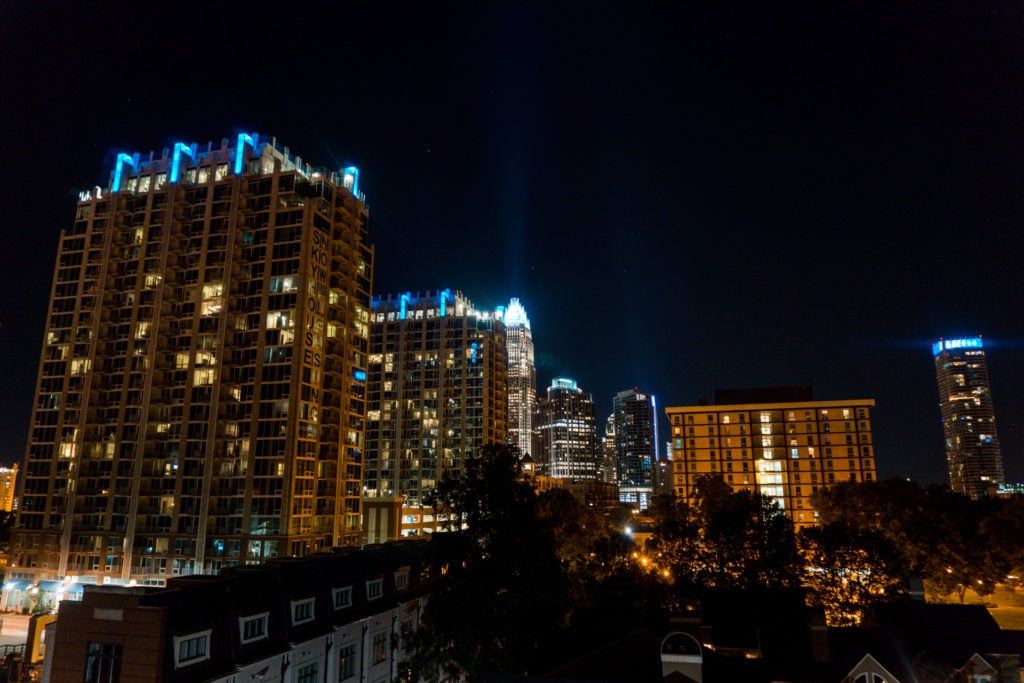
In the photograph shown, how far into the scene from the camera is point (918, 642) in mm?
34344

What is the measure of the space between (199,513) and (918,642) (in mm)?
88268

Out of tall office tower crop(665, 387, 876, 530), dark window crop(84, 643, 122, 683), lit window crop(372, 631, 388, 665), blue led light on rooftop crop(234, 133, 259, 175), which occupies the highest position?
blue led light on rooftop crop(234, 133, 259, 175)

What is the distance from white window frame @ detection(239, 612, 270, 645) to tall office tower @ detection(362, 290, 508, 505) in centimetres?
13573

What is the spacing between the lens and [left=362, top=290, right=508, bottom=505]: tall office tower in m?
175

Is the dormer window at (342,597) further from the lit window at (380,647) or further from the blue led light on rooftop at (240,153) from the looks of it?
the blue led light on rooftop at (240,153)

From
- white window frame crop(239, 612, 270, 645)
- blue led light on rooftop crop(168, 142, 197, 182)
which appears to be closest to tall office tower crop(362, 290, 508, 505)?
blue led light on rooftop crop(168, 142, 197, 182)

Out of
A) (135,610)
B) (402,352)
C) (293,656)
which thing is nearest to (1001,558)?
(293,656)

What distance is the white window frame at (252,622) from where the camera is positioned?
32.8m

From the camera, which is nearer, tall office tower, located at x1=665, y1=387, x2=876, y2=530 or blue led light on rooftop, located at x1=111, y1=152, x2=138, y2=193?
blue led light on rooftop, located at x1=111, y1=152, x2=138, y2=193

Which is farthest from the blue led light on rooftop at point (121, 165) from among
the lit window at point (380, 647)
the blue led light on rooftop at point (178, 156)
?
the lit window at point (380, 647)

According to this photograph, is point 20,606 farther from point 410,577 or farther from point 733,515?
point 733,515

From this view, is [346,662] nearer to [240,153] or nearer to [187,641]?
[187,641]

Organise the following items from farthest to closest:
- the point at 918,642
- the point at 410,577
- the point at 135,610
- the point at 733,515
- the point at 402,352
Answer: the point at 402,352, the point at 733,515, the point at 410,577, the point at 918,642, the point at 135,610

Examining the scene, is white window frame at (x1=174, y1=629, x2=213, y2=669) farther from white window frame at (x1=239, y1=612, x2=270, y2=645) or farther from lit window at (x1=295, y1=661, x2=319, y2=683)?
lit window at (x1=295, y1=661, x2=319, y2=683)
